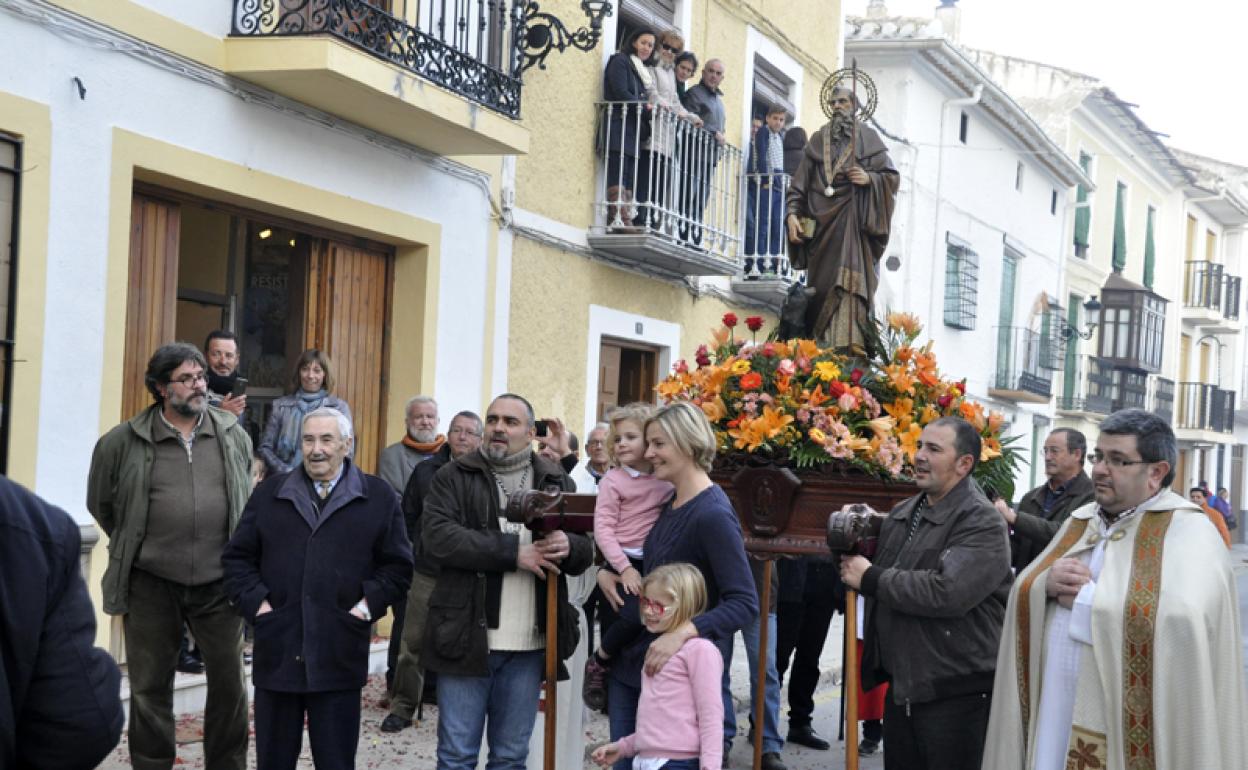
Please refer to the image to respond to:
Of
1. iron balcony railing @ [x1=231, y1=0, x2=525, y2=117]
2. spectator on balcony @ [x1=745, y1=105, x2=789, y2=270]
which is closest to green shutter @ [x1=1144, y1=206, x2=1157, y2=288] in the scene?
spectator on balcony @ [x1=745, y1=105, x2=789, y2=270]

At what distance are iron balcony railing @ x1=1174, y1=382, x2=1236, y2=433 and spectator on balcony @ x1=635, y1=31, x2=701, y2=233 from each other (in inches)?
1114

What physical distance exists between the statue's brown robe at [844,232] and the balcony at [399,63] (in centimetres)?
269

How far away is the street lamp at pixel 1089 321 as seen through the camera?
2617 cm

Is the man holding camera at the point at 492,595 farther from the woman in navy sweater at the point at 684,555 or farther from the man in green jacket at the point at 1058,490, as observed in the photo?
the man in green jacket at the point at 1058,490

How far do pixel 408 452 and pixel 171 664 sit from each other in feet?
8.49

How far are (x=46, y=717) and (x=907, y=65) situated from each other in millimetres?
18354

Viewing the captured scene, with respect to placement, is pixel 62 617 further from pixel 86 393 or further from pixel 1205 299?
pixel 1205 299

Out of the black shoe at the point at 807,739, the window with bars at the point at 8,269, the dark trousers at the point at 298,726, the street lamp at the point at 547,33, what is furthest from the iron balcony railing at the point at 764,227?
the dark trousers at the point at 298,726

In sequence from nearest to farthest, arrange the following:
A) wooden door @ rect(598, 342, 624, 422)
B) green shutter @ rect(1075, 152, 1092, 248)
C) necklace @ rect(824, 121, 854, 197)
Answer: necklace @ rect(824, 121, 854, 197)
wooden door @ rect(598, 342, 624, 422)
green shutter @ rect(1075, 152, 1092, 248)

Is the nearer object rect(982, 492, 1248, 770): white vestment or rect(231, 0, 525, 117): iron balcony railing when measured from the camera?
rect(982, 492, 1248, 770): white vestment

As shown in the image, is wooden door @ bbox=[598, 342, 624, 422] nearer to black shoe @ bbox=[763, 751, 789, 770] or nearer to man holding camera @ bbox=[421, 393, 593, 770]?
black shoe @ bbox=[763, 751, 789, 770]

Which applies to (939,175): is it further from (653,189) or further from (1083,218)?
(653,189)

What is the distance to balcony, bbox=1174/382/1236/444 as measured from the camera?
36844mm

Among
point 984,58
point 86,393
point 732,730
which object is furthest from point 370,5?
point 984,58
